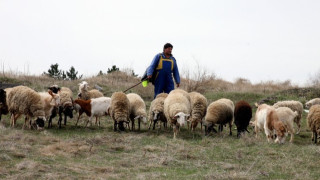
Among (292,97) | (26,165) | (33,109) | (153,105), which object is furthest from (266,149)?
(292,97)

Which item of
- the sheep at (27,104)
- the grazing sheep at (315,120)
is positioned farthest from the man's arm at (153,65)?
the grazing sheep at (315,120)

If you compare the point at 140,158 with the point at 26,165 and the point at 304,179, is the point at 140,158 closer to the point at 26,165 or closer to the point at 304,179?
the point at 26,165

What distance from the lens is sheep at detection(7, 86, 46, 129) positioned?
11.4m

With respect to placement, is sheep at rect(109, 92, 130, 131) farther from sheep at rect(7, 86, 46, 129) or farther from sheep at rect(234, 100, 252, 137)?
sheep at rect(234, 100, 252, 137)

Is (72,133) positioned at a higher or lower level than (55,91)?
lower

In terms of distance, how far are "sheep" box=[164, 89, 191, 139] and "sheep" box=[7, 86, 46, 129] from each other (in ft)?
12.1

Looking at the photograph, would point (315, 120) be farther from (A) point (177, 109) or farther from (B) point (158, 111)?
(B) point (158, 111)

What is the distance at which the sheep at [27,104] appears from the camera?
11.4 metres

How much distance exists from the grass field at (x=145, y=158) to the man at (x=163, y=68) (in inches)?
114

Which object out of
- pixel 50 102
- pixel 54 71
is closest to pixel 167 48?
pixel 50 102

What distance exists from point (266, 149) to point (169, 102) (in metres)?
3.41

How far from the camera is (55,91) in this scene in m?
12.9

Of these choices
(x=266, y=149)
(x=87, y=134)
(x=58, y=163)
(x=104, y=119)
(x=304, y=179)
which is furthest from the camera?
(x=104, y=119)

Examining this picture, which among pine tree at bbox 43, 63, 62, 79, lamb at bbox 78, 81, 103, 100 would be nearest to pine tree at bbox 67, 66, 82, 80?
pine tree at bbox 43, 63, 62, 79
